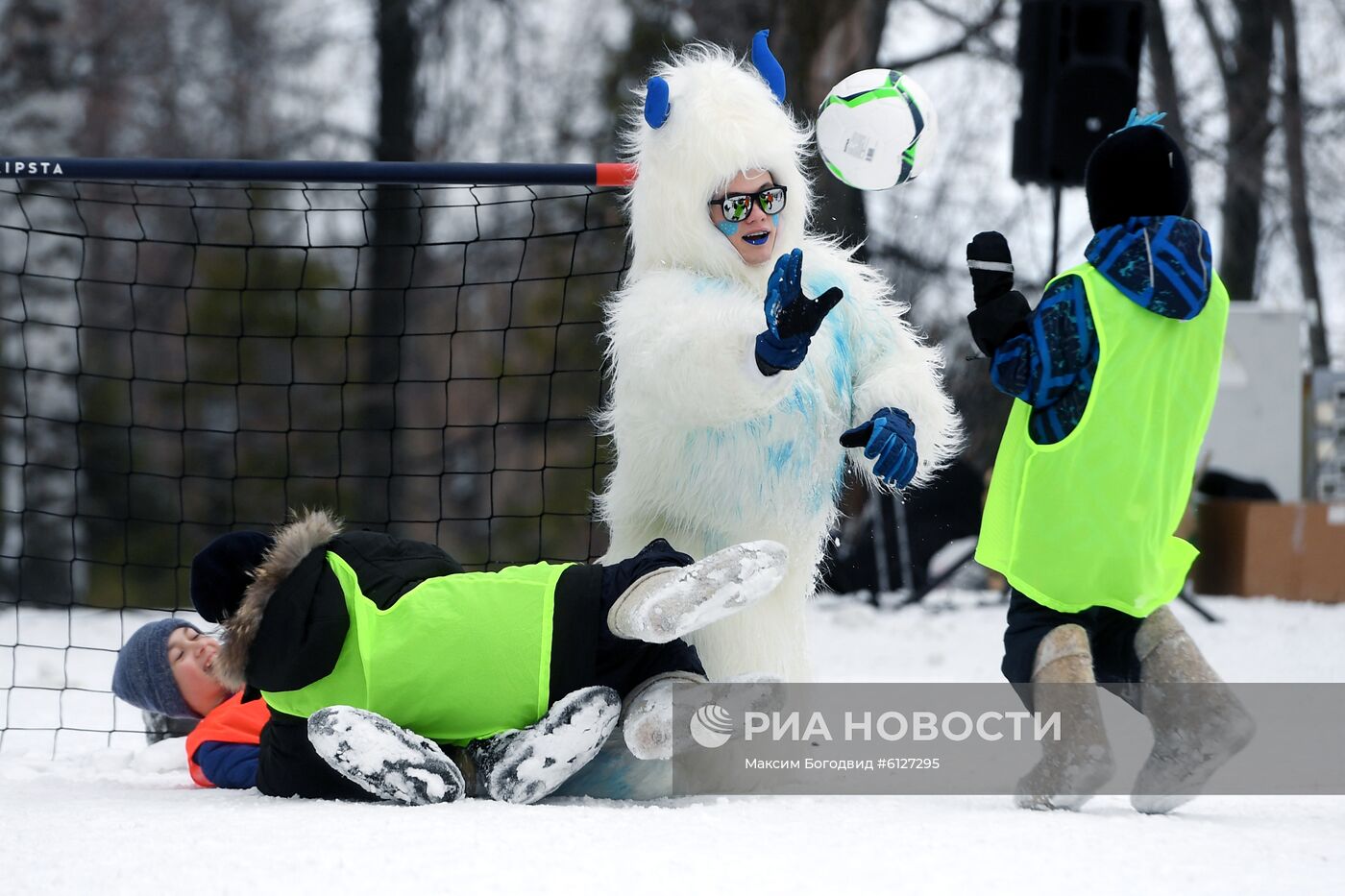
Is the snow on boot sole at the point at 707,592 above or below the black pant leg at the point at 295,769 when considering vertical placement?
above

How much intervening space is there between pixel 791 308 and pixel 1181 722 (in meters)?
1.07

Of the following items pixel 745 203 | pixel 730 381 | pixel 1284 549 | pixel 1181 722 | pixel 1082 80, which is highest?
pixel 1082 80

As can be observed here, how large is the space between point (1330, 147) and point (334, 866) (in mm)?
11579

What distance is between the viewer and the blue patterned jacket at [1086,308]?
2.64 metres

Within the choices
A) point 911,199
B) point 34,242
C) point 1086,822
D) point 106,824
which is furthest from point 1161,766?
point 34,242

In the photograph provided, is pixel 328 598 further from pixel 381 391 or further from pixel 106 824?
pixel 381 391

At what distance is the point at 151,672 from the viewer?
346 cm

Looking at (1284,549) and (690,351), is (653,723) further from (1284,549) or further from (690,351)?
(1284,549)

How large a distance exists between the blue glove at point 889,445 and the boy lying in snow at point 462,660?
361 mm

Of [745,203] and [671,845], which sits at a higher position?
[745,203]

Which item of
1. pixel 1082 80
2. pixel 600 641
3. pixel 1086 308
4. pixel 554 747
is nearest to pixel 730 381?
pixel 600 641

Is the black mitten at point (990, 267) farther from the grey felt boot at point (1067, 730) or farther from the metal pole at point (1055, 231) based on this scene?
the metal pole at point (1055, 231)

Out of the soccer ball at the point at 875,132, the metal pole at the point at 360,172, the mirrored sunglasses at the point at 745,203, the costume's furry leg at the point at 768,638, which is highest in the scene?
the soccer ball at the point at 875,132

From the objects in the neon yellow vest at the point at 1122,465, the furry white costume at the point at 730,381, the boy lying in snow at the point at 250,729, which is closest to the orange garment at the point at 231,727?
the boy lying in snow at the point at 250,729
